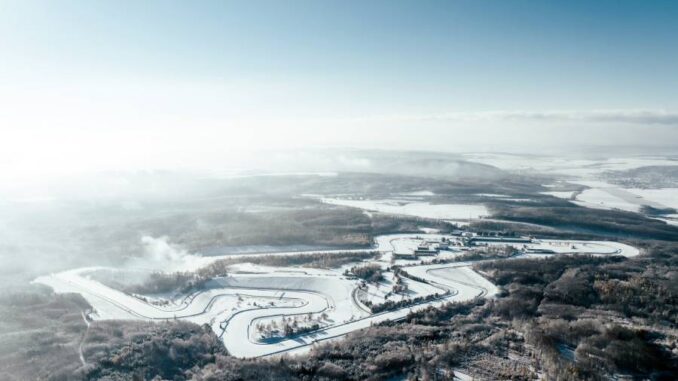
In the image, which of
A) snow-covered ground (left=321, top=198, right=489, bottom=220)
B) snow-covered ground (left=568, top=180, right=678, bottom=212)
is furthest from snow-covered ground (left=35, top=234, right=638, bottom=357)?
snow-covered ground (left=568, top=180, right=678, bottom=212)

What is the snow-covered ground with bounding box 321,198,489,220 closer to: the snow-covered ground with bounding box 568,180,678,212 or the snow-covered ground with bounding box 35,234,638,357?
the snow-covered ground with bounding box 568,180,678,212

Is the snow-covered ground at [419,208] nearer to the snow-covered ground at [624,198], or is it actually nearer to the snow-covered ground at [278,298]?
the snow-covered ground at [624,198]

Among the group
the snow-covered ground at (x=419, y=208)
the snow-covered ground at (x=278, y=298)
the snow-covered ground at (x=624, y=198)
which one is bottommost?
the snow-covered ground at (x=624, y=198)

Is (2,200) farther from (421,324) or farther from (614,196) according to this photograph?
(614,196)

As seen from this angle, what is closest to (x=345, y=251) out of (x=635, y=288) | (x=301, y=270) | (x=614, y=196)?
(x=301, y=270)

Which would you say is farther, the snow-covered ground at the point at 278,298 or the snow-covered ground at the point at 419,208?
the snow-covered ground at the point at 419,208

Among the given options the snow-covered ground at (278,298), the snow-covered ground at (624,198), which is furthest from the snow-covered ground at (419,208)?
the snow-covered ground at (278,298)

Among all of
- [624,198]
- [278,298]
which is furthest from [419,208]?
[278,298]

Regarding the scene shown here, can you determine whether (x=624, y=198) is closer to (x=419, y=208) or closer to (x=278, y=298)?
(x=419, y=208)

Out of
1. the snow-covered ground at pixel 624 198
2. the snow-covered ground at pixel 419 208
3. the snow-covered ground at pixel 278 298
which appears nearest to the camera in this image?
the snow-covered ground at pixel 278 298

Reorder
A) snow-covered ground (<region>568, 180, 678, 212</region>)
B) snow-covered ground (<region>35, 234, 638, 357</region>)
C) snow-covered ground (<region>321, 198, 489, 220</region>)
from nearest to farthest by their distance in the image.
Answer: snow-covered ground (<region>35, 234, 638, 357</region>), snow-covered ground (<region>321, 198, 489, 220</region>), snow-covered ground (<region>568, 180, 678, 212</region>)
